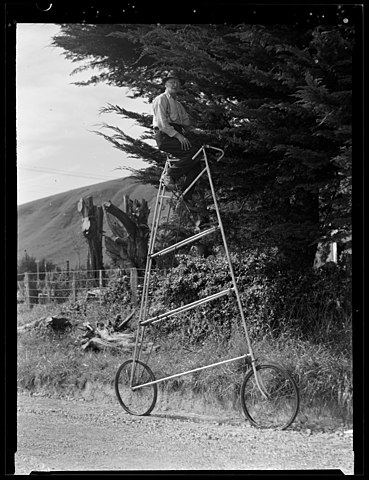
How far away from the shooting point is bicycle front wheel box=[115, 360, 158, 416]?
5.39 meters

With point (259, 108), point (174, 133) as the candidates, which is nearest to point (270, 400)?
point (174, 133)

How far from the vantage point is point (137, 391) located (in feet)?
17.9

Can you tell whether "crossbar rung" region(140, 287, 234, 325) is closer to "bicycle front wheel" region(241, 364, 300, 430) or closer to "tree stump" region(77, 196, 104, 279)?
"bicycle front wheel" region(241, 364, 300, 430)

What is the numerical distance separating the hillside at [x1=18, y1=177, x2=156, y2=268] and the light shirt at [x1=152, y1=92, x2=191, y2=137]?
65 cm

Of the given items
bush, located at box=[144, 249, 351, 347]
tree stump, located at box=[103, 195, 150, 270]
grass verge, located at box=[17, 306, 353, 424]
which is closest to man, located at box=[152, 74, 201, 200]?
tree stump, located at box=[103, 195, 150, 270]

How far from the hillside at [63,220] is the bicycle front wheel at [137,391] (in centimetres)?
112

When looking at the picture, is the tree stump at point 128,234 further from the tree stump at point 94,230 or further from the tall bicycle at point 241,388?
the tall bicycle at point 241,388

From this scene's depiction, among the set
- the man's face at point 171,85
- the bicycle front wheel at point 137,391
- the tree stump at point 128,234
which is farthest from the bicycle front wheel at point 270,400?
the man's face at point 171,85

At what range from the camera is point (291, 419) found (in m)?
5.07

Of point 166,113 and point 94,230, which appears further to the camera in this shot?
point 94,230

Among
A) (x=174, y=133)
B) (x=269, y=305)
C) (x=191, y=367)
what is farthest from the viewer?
(x=269, y=305)

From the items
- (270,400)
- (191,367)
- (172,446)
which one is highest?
(191,367)

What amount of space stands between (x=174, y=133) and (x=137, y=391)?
6.15ft

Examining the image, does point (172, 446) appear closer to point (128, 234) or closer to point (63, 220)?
point (128, 234)
